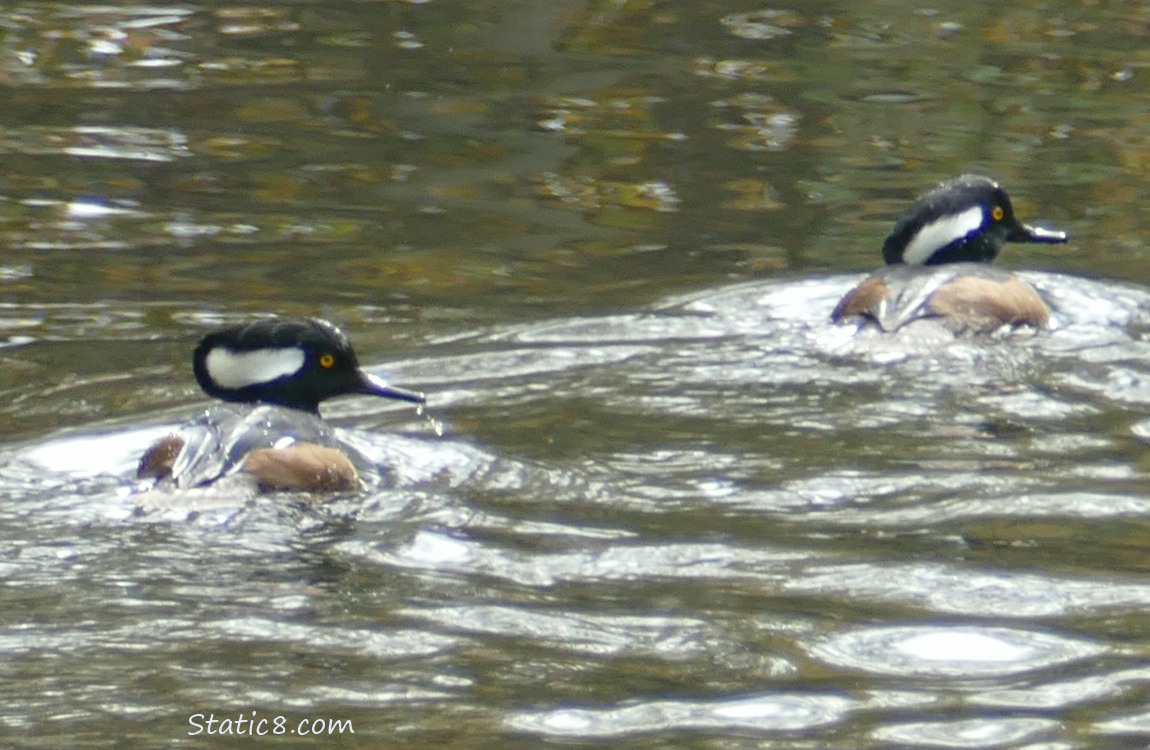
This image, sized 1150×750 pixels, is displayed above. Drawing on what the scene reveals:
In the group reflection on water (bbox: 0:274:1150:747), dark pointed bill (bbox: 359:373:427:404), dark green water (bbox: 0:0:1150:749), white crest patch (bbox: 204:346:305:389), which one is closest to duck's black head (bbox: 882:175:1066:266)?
dark green water (bbox: 0:0:1150:749)

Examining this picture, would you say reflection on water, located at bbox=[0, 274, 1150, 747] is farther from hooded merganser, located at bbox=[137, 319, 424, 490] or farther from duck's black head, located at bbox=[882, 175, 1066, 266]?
duck's black head, located at bbox=[882, 175, 1066, 266]

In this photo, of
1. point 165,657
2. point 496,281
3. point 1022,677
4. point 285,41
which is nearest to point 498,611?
point 165,657

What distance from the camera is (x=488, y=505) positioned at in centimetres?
722

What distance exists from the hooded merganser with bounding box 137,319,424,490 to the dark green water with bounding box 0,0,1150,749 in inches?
6.2

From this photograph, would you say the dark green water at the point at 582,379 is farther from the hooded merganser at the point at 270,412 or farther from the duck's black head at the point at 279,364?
the duck's black head at the point at 279,364

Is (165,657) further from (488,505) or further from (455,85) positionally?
(455,85)

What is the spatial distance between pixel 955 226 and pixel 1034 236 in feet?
1.62

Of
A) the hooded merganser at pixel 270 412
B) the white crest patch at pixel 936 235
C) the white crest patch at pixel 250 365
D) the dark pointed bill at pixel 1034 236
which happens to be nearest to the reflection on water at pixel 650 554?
the hooded merganser at pixel 270 412

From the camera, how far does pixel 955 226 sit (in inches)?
412

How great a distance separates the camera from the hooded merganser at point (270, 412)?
23.6 ft

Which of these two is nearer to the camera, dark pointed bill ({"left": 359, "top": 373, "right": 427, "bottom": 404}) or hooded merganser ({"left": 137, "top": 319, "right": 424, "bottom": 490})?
hooded merganser ({"left": 137, "top": 319, "right": 424, "bottom": 490})

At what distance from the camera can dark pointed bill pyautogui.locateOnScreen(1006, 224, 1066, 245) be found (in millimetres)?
10664

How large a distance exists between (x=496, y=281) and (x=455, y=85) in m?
4.28

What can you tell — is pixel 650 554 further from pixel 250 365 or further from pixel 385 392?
pixel 250 365
